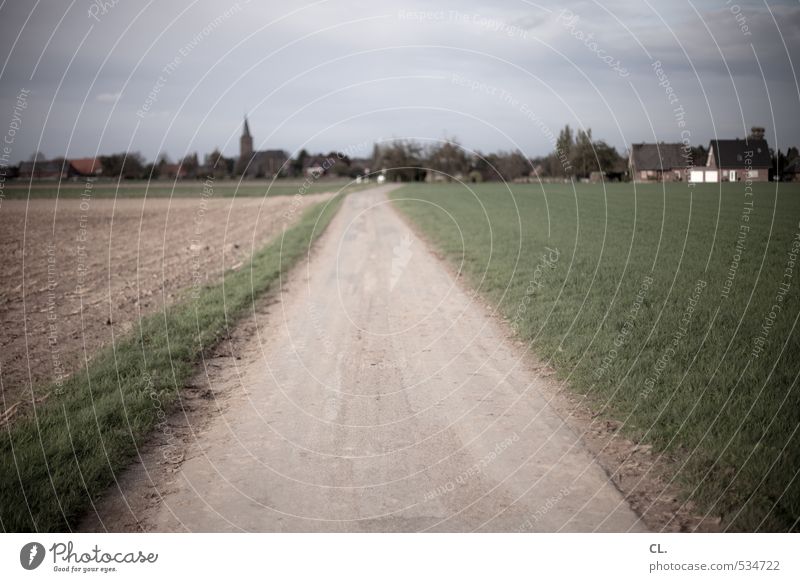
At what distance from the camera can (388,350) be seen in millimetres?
8539

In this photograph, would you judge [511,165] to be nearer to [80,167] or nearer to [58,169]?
[58,169]

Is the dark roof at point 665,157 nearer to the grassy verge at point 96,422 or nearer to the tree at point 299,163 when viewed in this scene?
the grassy verge at point 96,422

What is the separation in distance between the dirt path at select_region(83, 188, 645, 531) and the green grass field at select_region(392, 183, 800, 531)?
794 millimetres

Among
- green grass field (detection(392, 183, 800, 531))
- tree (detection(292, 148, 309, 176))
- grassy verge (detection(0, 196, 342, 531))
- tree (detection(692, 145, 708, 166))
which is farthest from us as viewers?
tree (detection(292, 148, 309, 176))

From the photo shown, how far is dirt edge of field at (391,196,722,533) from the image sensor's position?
168 inches

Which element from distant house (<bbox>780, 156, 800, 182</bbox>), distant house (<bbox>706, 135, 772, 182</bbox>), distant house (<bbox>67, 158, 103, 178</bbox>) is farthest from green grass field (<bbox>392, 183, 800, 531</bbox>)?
distant house (<bbox>67, 158, 103, 178</bbox>)

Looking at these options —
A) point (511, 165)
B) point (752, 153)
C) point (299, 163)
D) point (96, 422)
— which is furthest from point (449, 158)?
point (299, 163)

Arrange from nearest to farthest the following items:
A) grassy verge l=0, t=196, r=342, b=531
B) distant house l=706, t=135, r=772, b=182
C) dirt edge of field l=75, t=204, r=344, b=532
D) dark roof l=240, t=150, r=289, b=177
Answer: dirt edge of field l=75, t=204, r=344, b=532
grassy verge l=0, t=196, r=342, b=531
distant house l=706, t=135, r=772, b=182
dark roof l=240, t=150, r=289, b=177

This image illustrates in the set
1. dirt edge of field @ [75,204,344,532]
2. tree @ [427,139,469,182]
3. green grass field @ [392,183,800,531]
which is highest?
tree @ [427,139,469,182]

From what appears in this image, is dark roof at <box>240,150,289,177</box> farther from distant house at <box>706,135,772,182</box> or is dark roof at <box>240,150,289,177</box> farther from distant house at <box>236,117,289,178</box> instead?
distant house at <box>706,135,772,182</box>

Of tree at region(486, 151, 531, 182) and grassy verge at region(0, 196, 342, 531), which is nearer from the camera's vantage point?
grassy verge at region(0, 196, 342, 531)

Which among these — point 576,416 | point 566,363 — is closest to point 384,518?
point 576,416

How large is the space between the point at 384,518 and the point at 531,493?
1.20m

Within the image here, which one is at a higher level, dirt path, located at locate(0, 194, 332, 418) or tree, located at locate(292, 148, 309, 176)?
tree, located at locate(292, 148, 309, 176)
